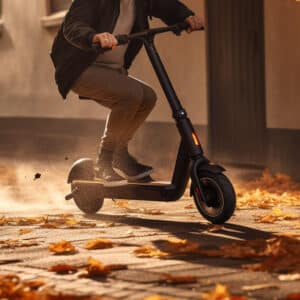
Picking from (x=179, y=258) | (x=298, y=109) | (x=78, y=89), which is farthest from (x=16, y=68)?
(x=179, y=258)

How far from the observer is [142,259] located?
664 cm

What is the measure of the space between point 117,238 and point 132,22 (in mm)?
1643

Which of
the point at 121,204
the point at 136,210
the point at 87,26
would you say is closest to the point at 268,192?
the point at 121,204

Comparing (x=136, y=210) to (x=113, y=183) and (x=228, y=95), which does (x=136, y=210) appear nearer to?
(x=113, y=183)

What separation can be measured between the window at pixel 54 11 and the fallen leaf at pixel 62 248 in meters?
11.1

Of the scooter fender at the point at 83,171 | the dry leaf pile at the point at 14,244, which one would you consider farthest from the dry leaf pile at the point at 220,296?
the scooter fender at the point at 83,171

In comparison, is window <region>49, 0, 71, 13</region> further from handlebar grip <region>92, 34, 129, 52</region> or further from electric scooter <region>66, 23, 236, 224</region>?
handlebar grip <region>92, 34, 129, 52</region>

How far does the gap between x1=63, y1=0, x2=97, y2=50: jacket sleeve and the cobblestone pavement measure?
3.93 feet

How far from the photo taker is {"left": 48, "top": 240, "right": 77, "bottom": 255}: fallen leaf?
7.02m

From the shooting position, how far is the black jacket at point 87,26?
8.25m

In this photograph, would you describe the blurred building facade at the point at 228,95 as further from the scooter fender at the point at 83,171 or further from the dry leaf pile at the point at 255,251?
the dry leaf pile at the point at 255,251

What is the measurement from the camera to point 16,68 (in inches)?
780

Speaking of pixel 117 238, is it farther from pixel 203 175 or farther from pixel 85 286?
pixel 85 286

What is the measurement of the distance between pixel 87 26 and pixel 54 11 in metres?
10.5
